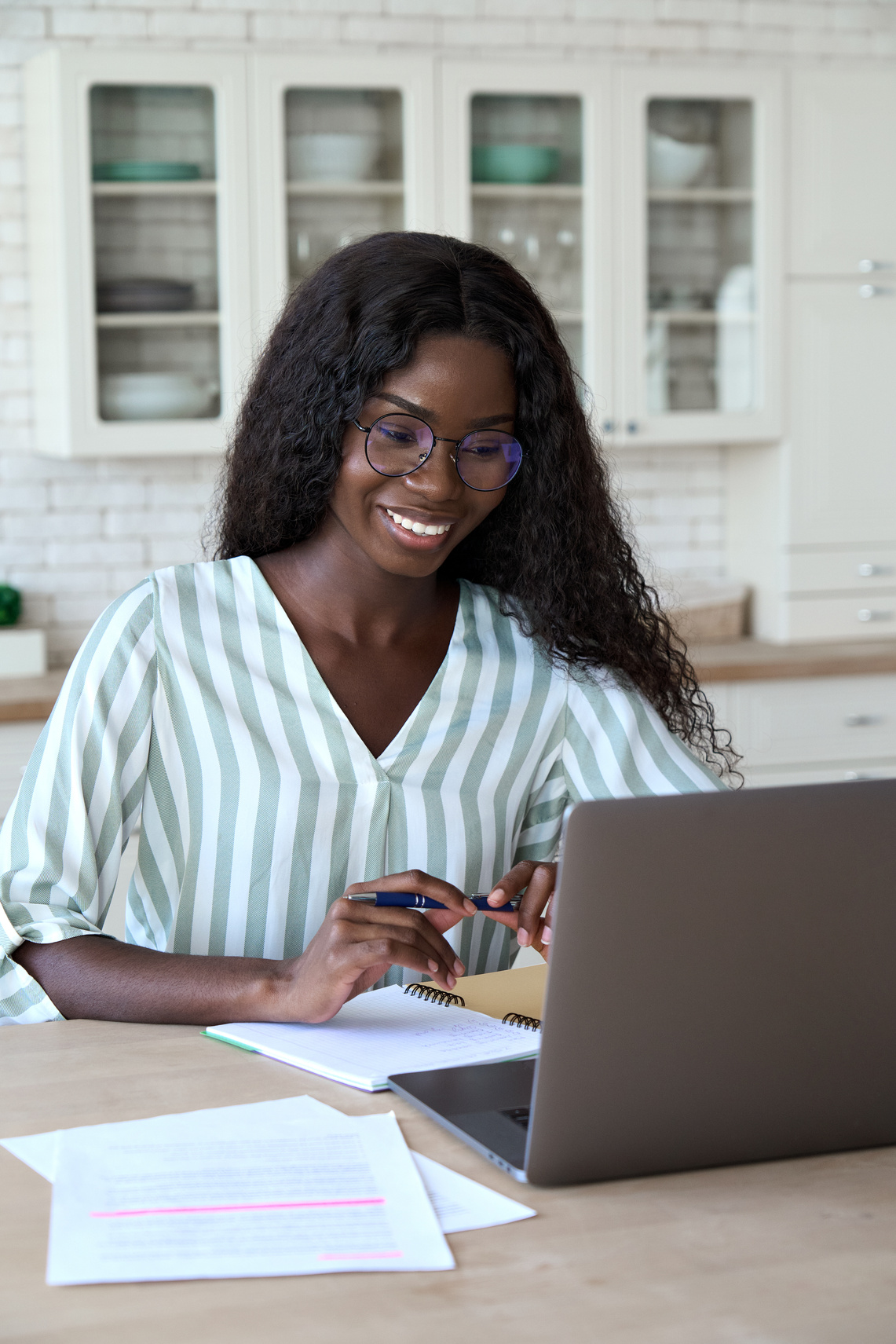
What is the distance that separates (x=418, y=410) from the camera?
4.94 ft

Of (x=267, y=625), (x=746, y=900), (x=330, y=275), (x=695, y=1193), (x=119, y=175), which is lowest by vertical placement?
(x=695, y=1193)

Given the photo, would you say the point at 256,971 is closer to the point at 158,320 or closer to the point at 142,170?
the point at 158,320

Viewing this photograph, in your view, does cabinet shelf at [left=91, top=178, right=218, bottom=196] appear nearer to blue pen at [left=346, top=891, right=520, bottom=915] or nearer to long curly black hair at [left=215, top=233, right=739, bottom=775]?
long curly black hair at [left=215, top=233, right=739, bottom=775]

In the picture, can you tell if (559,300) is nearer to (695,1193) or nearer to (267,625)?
(267,625)

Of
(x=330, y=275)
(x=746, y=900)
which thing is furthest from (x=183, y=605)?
(x=746, y=900)

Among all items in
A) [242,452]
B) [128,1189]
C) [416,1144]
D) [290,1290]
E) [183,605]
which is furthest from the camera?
[242,452]

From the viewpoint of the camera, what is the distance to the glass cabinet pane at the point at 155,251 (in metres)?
3.20

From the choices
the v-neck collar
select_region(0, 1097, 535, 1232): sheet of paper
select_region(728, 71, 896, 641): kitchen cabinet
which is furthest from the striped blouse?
select_region(728, 71, 896, 641): kitchen cabinet

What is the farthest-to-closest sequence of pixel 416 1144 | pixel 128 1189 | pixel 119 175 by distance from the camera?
1. pixel 119 175
2. pixel 416 1144
3. pixel 128 1189

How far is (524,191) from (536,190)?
0.03 metres

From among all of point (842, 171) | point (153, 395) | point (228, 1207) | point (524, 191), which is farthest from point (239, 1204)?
point (842, 171)

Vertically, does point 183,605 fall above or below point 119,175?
below

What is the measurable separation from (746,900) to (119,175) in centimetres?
278

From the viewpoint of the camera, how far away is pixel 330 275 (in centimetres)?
158
